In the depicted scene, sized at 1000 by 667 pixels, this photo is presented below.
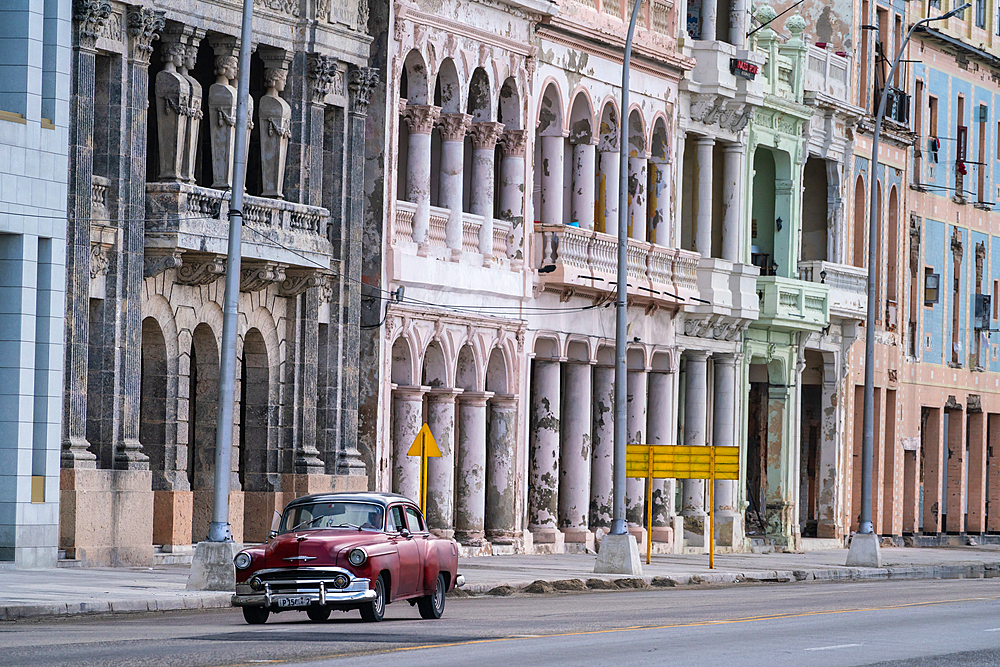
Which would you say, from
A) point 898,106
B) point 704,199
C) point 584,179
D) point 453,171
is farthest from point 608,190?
point 898,106

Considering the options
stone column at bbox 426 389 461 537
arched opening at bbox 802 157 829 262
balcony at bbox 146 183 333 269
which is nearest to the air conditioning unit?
arched opening at bbox 802 157 829 262

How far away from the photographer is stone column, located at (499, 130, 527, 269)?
140 ft

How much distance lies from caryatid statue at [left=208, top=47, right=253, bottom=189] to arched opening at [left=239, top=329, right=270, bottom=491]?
3010 mm

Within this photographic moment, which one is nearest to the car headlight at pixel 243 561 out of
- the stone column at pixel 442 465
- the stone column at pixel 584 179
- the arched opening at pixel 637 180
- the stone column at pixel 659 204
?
the stone column at pixel 442 465

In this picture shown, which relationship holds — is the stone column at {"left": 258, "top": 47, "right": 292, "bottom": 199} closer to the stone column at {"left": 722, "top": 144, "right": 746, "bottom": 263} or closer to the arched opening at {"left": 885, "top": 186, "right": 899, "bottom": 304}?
the stone column at {"left": 722, "top": 144, "right": 746, "bottom": 263}

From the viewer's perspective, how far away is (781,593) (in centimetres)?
3375

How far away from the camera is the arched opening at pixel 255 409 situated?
35.9 metres

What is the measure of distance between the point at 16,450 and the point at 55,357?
148 centimetres

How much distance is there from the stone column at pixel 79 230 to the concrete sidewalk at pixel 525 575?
2354 mm

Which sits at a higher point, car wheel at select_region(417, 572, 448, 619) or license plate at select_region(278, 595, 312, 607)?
license plate at select_region(278, 595, 312, 607)

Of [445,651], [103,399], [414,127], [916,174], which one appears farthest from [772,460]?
[445,651]

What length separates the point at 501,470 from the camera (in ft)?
139

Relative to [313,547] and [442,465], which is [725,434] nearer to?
[442,465]

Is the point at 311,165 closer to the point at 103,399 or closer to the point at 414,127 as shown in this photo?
the point at 414,127
